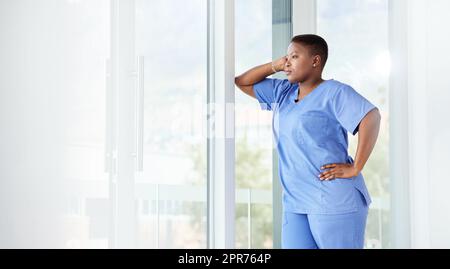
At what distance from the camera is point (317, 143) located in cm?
208

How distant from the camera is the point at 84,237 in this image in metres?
1.51

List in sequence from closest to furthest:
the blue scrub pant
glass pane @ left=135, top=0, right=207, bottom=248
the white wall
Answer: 1. glass pane @ left=135, top=0, right=207, bottom=248
2. the blue scrub pant
3. the white wall

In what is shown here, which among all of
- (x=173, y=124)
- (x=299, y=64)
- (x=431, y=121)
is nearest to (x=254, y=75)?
(x=299, y=64)

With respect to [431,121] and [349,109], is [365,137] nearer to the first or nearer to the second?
[349,109]

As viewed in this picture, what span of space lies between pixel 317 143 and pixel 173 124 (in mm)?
555

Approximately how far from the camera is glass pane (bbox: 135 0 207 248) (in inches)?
67.2

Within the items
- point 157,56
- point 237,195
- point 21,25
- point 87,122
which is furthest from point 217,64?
point 21,25

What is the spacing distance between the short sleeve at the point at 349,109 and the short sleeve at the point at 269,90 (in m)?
0.20

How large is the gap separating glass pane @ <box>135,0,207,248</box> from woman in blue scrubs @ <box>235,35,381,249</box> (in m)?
0.26

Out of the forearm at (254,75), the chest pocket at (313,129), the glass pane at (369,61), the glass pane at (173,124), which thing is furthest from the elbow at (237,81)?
the glass pane at (369,61)

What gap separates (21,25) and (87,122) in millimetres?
297

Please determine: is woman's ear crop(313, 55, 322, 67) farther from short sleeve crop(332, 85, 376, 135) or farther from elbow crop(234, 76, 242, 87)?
elbow crop(234, 76, 242, 87)

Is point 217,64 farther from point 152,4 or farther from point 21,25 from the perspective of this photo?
point 21,25

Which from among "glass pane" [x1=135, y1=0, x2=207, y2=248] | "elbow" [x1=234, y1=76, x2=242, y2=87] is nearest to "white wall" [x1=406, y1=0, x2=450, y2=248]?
"elbow" [x1=234, y1=76, x2=242, y2=87]
